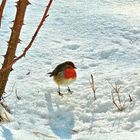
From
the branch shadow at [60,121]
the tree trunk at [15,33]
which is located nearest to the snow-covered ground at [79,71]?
the branch shadow at [60,121]

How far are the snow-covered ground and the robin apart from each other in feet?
0.28

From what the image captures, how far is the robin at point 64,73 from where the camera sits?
485 cm

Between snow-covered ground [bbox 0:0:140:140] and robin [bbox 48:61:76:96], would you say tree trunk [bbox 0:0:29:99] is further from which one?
robin [bbox 48:61:76:96]

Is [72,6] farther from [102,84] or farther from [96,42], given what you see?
[102,84]

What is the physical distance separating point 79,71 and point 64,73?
0.81 ft

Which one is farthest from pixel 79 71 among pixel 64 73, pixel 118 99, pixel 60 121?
pixel 60 121

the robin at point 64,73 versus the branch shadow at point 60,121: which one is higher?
the robin at point 64,73

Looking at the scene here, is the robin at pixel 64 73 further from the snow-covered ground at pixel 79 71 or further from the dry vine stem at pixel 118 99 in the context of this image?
the dry vine stem at pixel 118 99

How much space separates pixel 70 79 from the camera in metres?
4.84

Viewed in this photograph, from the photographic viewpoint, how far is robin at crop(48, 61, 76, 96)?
485 centimetres

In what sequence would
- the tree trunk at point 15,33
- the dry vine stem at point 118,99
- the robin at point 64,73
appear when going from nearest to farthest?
the tree trunk at point 15,33, the dry vine stem at point 118,99, the robin at point 64,73

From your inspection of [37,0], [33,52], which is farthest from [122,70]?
[37,0]

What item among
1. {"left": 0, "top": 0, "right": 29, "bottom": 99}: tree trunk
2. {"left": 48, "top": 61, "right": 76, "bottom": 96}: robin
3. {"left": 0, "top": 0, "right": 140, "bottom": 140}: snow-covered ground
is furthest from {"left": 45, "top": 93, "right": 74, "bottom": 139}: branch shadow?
{"left": 0, "top": 0, "right": 29, "bottom": 99}: tree trunk

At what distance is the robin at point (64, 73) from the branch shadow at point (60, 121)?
33cm
